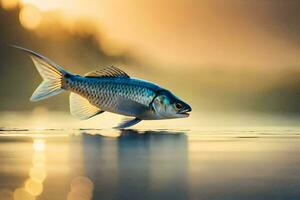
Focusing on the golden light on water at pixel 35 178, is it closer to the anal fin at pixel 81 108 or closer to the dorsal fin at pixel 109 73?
the anal fin at pixel 81 108

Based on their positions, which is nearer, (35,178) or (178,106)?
(35,178)

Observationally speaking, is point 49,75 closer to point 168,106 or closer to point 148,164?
point 168,106

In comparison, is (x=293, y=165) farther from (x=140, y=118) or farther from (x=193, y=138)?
(x=193, y=138)

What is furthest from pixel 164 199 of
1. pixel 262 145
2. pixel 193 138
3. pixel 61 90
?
pixel 193 138

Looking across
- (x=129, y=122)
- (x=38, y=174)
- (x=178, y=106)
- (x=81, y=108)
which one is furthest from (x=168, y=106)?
(x=38, y=174)

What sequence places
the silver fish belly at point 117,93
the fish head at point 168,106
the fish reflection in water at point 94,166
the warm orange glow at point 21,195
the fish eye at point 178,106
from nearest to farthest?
the warm orange glow at point 21,195, the fish reflection in water at point 94,166, the silver fish belly at point 117,93, the fish head at point 168,106, the fish eye at point 178,106

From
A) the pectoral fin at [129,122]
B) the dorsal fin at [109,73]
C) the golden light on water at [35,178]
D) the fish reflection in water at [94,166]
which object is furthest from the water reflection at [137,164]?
the dorsal fin at [109,73]

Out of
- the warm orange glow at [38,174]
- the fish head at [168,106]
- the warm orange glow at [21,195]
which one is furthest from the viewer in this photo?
the fish head at [168,106]
